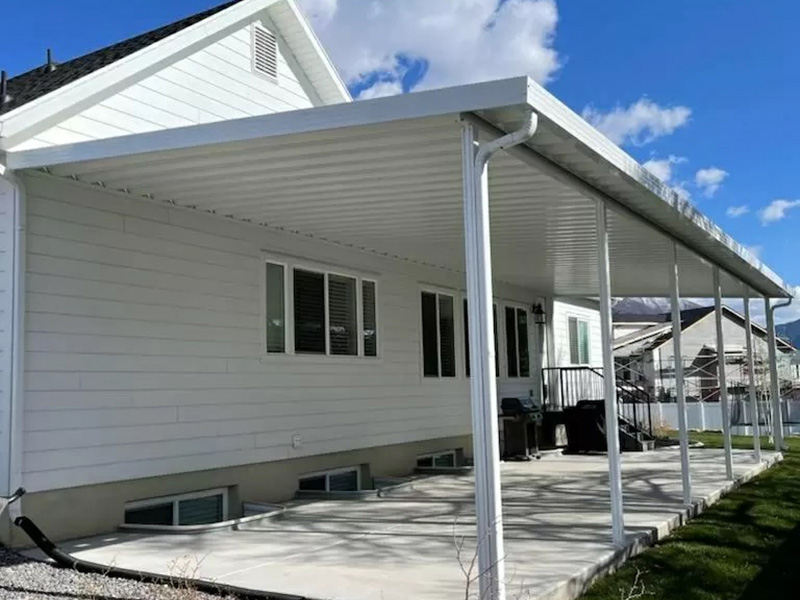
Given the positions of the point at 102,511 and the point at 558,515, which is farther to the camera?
the point at 558,515

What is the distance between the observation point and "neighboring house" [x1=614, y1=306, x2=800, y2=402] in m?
27.2

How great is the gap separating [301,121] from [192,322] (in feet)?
10.8

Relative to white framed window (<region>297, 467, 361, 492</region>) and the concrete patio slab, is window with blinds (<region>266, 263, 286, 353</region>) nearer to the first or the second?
white framed window (<region>297, 467, 361, 492</region>)

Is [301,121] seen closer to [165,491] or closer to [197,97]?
[165,491]

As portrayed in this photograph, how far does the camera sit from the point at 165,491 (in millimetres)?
7227

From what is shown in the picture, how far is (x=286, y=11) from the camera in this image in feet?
34.1

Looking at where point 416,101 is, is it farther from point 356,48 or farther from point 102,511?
point 356,48

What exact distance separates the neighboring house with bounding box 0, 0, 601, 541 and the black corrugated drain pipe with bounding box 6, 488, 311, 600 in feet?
1.55

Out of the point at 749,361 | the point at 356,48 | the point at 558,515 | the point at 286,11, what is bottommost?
the point at 558,515

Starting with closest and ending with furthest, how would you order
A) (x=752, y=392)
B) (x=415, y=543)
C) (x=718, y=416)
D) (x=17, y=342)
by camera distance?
(x=17, y=342), (x=415, y=543), (x=752, y=392), (x=718, y=416)

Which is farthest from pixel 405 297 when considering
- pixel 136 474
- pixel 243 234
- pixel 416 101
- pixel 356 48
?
pixel 356 48

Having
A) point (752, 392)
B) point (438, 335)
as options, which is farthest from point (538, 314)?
point (752, 392)

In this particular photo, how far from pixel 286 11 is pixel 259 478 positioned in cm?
581

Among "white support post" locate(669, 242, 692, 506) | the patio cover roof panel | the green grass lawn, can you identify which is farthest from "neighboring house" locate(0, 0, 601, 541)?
"white support post" locate(669, 242, 692, 506)
